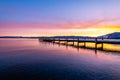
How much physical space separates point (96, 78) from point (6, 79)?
5.84 m

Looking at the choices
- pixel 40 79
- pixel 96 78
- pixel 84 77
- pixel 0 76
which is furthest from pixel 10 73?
pixel 96 78

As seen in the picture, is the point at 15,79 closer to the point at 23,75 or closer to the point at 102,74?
the point at 23,75

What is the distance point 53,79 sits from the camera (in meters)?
9.40

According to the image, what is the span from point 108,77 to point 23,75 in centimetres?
584

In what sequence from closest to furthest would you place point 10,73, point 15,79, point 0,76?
point 15,79
point 0,76
point 10,73

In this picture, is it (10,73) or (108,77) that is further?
(10,73)

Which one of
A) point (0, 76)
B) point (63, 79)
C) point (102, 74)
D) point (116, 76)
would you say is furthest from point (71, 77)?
point (0, 76)

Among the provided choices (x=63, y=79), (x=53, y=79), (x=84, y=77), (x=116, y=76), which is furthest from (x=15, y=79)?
(x=116, y=76)

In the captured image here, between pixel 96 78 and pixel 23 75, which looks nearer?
pixel 96 78

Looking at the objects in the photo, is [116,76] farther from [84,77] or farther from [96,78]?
[84,77]

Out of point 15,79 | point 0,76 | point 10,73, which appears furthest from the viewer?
point 10,73

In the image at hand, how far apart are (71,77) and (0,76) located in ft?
15.9

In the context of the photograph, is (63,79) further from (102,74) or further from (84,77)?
(102,74)

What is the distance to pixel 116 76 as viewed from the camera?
391 inches
